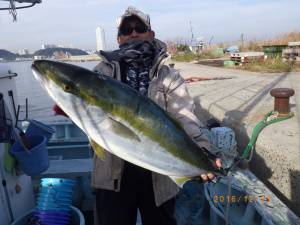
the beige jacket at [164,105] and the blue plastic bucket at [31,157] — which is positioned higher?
the beige jacket at [164,105]

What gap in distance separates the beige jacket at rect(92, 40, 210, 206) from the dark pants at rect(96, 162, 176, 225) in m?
0.10

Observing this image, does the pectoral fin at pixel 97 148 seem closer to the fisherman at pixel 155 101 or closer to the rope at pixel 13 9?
the fisherman at pixel 155 101

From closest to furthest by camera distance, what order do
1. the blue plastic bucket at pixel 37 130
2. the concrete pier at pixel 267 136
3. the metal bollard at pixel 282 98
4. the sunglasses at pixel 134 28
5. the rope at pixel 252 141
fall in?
the sunglasses at pixel 134 28, the rope at pixel 252 141, the blue plastic bucket at pixel 37 130, the concrete pier at pixel 267 136, the metal bollard at pixel 282 98

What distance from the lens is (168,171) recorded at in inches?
81.9

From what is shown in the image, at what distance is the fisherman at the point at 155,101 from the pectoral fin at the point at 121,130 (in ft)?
1.96

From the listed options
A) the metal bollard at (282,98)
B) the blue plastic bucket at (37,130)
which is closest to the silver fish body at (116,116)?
the blue plastic bucket at (37,130)

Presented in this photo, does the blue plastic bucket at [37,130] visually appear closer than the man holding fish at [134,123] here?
No

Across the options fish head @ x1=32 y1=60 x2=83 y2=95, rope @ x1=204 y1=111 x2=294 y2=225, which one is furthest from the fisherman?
rope @ x1=204 y1=111 x2=294 y2=225

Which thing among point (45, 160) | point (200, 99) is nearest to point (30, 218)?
point (45, 160)

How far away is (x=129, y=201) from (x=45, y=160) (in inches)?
52.2

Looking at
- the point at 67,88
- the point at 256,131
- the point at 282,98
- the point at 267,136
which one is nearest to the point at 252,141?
the point at 256,131

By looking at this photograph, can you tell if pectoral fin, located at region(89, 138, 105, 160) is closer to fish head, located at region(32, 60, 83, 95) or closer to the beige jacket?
fish head, located at region(32, 60, 83, 95)

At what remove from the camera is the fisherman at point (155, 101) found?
8.21 feet

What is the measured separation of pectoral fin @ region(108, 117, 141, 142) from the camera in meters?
1.86
